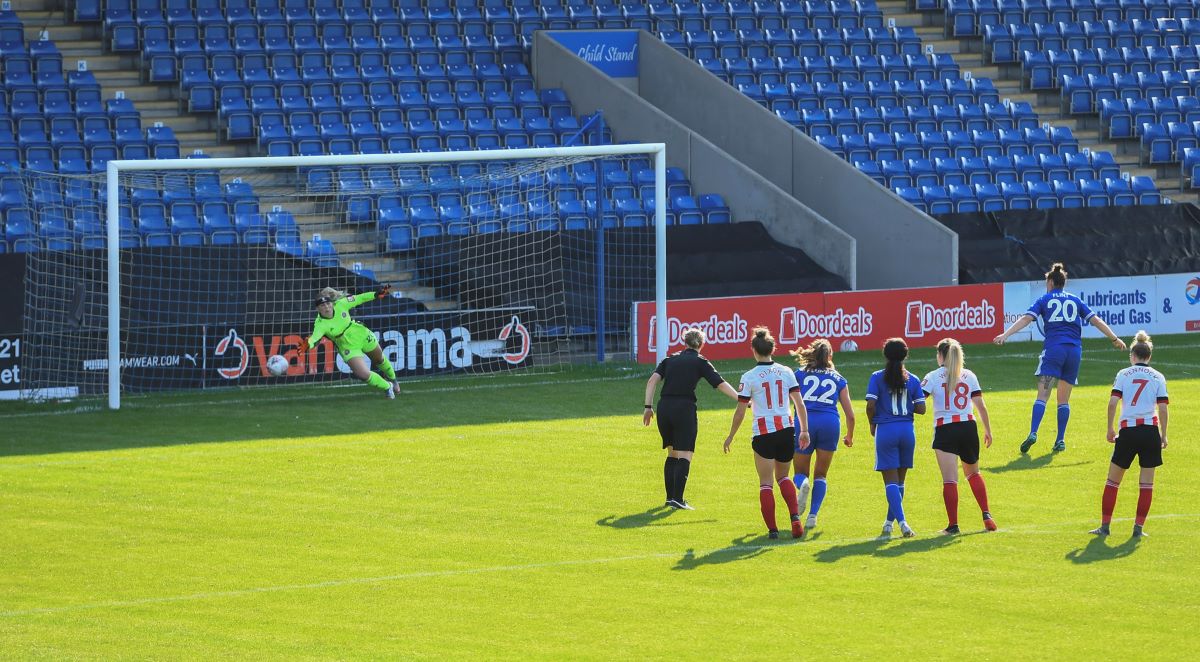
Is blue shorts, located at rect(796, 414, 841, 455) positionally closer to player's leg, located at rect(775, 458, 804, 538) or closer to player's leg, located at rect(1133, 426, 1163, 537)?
player's leg, located at rect(775, 458, 804, 538)

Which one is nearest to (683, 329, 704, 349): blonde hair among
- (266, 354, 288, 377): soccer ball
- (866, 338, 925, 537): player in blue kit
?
(866, 338, 925, 537): player in blue kit

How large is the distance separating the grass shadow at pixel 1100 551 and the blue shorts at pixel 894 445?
1.52 m

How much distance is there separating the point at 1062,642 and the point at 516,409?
40.5 ft

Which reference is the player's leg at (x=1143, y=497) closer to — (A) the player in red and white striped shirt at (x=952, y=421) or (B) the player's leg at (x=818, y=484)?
(A) the player in red and white striped shirt at (x=952, y=421)

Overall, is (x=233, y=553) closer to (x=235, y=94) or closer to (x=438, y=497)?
(x=438, y=497)

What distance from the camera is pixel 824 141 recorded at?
33.5 meters

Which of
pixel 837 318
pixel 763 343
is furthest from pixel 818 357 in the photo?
pixel 837 318

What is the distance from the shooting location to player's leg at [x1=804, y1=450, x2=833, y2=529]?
47.1 ft

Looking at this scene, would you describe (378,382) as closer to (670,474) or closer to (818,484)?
(670,474)

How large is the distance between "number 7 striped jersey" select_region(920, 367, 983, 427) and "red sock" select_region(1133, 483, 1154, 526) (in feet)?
4.93

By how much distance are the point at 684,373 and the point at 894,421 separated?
226 cm

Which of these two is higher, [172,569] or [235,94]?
[235,94]

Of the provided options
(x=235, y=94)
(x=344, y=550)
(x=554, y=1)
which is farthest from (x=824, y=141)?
(x=344, y=550)

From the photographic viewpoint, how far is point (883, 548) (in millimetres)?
13508
